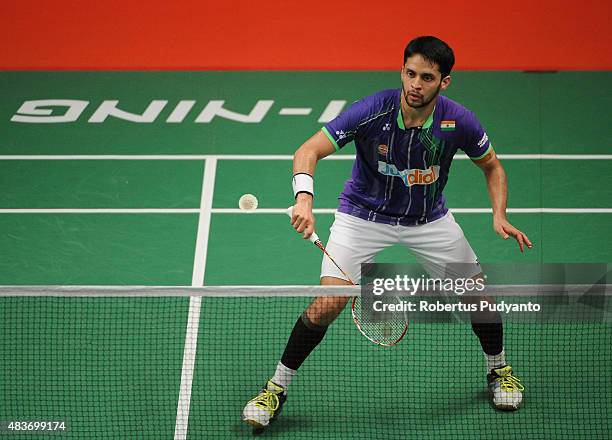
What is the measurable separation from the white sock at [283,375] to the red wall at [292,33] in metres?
4.85

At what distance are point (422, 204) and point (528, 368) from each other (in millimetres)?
1371

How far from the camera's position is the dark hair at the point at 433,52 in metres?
5.17

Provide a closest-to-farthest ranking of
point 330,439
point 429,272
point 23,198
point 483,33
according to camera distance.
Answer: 1. point 330,439
2. point 429,272
3. point 23,198
4. point 483,33

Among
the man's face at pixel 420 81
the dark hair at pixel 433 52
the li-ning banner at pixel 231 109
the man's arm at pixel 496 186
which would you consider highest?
the li-ning banner at pixel 231 109

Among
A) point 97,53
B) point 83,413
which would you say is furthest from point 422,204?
point 97,53

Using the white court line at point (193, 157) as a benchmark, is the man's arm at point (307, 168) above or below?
below

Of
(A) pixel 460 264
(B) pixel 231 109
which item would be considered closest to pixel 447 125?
(A) pixel 460 264

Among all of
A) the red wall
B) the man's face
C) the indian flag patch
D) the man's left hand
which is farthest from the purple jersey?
the red wall

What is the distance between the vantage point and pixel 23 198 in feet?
26.7

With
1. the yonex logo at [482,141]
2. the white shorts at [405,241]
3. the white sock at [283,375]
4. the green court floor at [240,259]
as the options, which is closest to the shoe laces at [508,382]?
the green court floor at [240,259]

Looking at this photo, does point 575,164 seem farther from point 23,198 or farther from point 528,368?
point 23,198

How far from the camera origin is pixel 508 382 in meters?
5.75

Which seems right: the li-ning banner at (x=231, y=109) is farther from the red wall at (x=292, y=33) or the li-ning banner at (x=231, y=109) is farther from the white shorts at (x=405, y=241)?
the white shorts at (x=405, y=241)

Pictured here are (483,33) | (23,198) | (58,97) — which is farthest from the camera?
(483,33)
